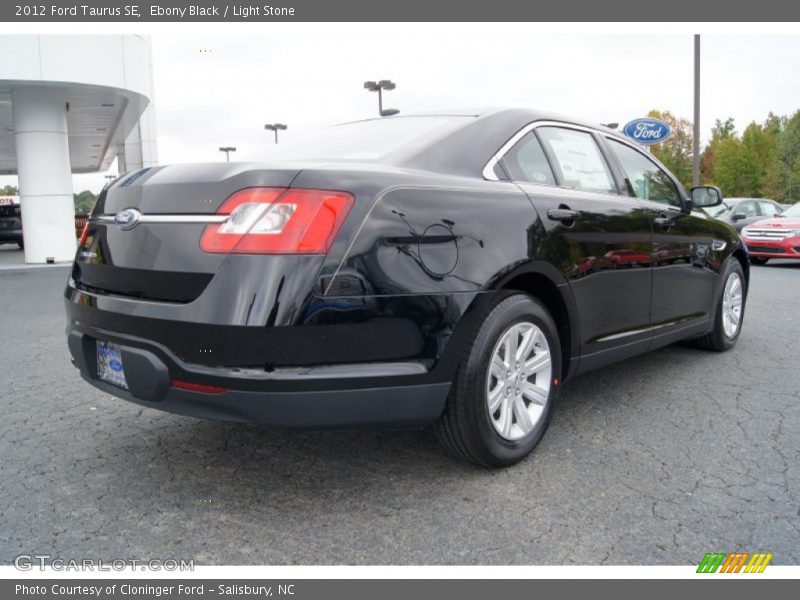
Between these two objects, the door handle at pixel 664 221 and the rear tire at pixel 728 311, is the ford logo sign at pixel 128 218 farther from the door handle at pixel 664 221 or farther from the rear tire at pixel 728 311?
the rear tire at pixel 728 311

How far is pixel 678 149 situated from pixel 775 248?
65.1m

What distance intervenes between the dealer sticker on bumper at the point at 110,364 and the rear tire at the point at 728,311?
4.08 m

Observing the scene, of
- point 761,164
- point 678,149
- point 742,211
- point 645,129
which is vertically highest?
point 678,149

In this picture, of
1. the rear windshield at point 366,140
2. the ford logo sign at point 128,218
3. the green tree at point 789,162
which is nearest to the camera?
the ford logo sign at point 128,218

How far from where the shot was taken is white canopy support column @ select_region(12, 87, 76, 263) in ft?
52.9

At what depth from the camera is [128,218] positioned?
106 inches

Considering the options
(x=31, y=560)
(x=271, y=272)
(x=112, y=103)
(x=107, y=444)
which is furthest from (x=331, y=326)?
(x=112, y=103)

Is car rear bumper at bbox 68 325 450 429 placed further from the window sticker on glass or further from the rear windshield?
the window sticker on glass

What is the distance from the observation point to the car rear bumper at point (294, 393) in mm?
2359

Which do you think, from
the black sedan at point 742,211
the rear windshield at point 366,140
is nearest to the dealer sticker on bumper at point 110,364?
the rear windshield at point 366,140

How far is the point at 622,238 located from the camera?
A: 3.69 m

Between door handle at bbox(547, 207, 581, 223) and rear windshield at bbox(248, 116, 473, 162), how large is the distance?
1.93 feet

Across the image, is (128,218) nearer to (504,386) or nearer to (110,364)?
(110,364)

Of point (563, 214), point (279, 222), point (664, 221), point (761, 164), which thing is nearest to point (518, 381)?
point (563, 214)
